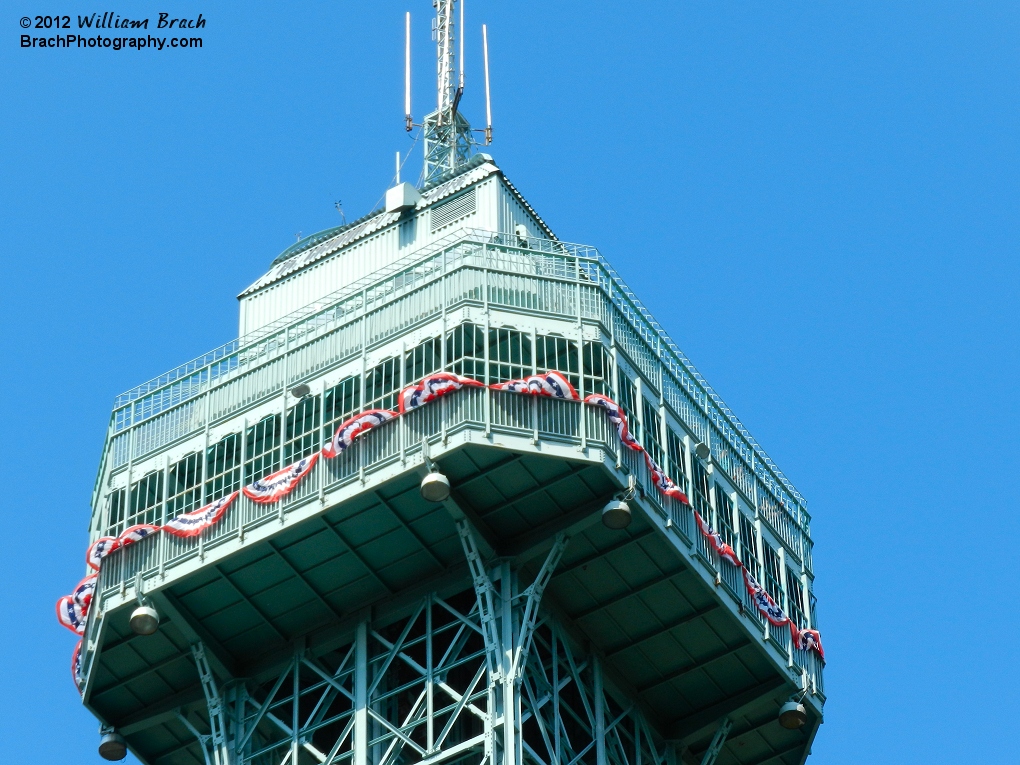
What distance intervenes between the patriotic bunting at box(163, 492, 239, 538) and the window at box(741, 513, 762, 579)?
17034 mm

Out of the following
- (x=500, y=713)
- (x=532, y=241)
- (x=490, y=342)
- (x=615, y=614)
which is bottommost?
(x=500, y=713)

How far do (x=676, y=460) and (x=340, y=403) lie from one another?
35.8 feet

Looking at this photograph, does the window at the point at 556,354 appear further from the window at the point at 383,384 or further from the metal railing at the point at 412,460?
the window at the point at 383,384

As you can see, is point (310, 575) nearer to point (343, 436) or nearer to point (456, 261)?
point (343, 436)

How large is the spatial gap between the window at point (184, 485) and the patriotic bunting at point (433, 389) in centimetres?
848

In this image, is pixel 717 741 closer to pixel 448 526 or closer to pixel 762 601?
pixel 762 601

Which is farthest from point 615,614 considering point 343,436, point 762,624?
point 343,436

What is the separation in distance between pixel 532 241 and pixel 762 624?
1485 cm

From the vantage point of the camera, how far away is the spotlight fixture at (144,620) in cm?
8506

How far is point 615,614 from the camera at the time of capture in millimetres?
87562

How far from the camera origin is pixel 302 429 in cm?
8725

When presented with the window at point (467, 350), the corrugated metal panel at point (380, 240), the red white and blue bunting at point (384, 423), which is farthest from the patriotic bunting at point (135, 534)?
the corrugated metal panel at point (380, 240)

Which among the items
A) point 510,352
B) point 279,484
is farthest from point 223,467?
point 510,352

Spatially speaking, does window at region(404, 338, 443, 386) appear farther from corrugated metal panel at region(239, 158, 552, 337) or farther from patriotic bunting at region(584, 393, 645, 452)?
corrugated metal panel at region(239, 158, 552, 337)
